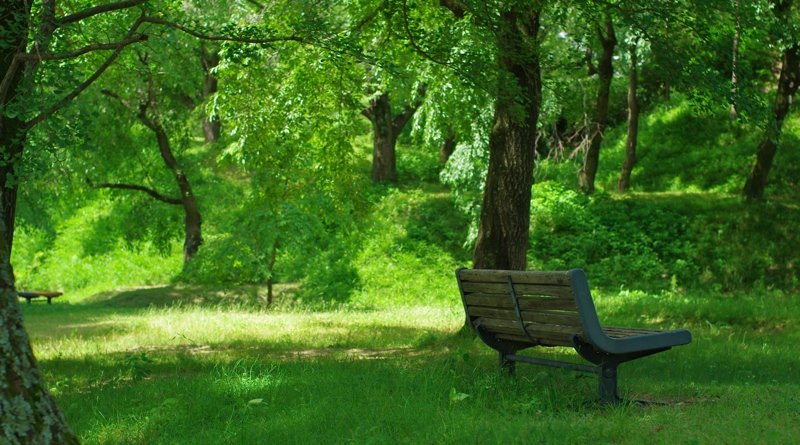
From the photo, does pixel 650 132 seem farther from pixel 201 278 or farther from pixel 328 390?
pixel 328 390

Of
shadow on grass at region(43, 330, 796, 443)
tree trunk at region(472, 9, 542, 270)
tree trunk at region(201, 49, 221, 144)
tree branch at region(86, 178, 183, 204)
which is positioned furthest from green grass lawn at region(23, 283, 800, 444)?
tree trunk at region(201, 49, 221, 144)

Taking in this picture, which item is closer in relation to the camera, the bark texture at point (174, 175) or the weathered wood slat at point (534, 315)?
the weathered wood slat at point (534, 315)

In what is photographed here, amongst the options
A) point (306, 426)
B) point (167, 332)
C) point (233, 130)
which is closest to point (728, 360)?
point (306, 426)

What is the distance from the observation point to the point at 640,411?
502 centimetres

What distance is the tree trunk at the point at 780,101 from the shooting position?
673 inches

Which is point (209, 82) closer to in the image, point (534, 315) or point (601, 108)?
point (601, 108)

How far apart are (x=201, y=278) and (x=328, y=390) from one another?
9527mm

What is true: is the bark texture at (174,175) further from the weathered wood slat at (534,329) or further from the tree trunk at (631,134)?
the weathered wood slat at (534,329)

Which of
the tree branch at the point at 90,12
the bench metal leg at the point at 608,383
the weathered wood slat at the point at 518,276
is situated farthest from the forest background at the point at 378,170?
the weathered wood slat at the point at 518,276

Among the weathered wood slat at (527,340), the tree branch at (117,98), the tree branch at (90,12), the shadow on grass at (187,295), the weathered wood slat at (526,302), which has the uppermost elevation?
the tree branch at (117,98)

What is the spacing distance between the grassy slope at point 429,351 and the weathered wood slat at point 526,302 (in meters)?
0.56

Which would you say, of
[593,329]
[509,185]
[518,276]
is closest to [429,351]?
[509,185]

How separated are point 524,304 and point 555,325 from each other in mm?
339

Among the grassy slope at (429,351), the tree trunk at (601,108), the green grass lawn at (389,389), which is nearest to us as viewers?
the green grass lawn at (389,389)
